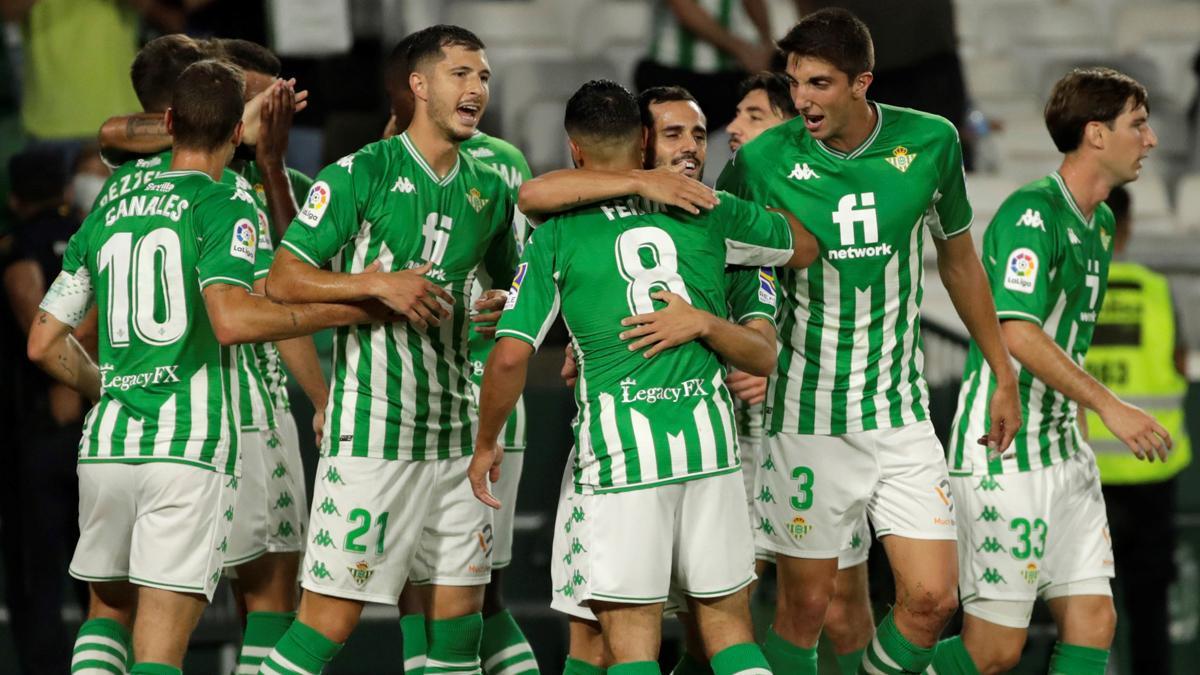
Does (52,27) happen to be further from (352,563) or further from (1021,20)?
(1021,20)

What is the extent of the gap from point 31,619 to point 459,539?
3.01 meters

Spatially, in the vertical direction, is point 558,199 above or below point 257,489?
above

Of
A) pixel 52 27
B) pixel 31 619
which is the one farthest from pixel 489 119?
pixel 31 619

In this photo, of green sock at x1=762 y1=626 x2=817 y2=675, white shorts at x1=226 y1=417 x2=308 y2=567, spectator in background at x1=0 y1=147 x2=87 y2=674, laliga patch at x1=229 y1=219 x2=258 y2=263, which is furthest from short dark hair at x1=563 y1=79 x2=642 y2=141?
spectator in background at x1=0 y1=147 x2=87 y2=674

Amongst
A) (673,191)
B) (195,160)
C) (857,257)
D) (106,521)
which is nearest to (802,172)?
(857,257)

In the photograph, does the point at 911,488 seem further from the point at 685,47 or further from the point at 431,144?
A: the point at 685,47

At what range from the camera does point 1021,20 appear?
510 inches

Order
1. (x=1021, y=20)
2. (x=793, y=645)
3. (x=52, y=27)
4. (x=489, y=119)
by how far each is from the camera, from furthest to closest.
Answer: (x=1021, y=20) → (x=489, y=119) → (x=52, y=27) → (x=793, y=645)

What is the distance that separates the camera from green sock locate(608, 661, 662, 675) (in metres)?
4.70

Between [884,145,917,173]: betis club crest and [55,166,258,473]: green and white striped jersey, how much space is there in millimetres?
1939

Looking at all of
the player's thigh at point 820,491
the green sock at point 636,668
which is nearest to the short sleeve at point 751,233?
the player's thigh at point 820,491

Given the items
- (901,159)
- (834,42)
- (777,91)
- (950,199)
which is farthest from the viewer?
(777,91)

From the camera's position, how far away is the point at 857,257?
5.29 meters

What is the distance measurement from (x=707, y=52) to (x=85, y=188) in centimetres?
331
